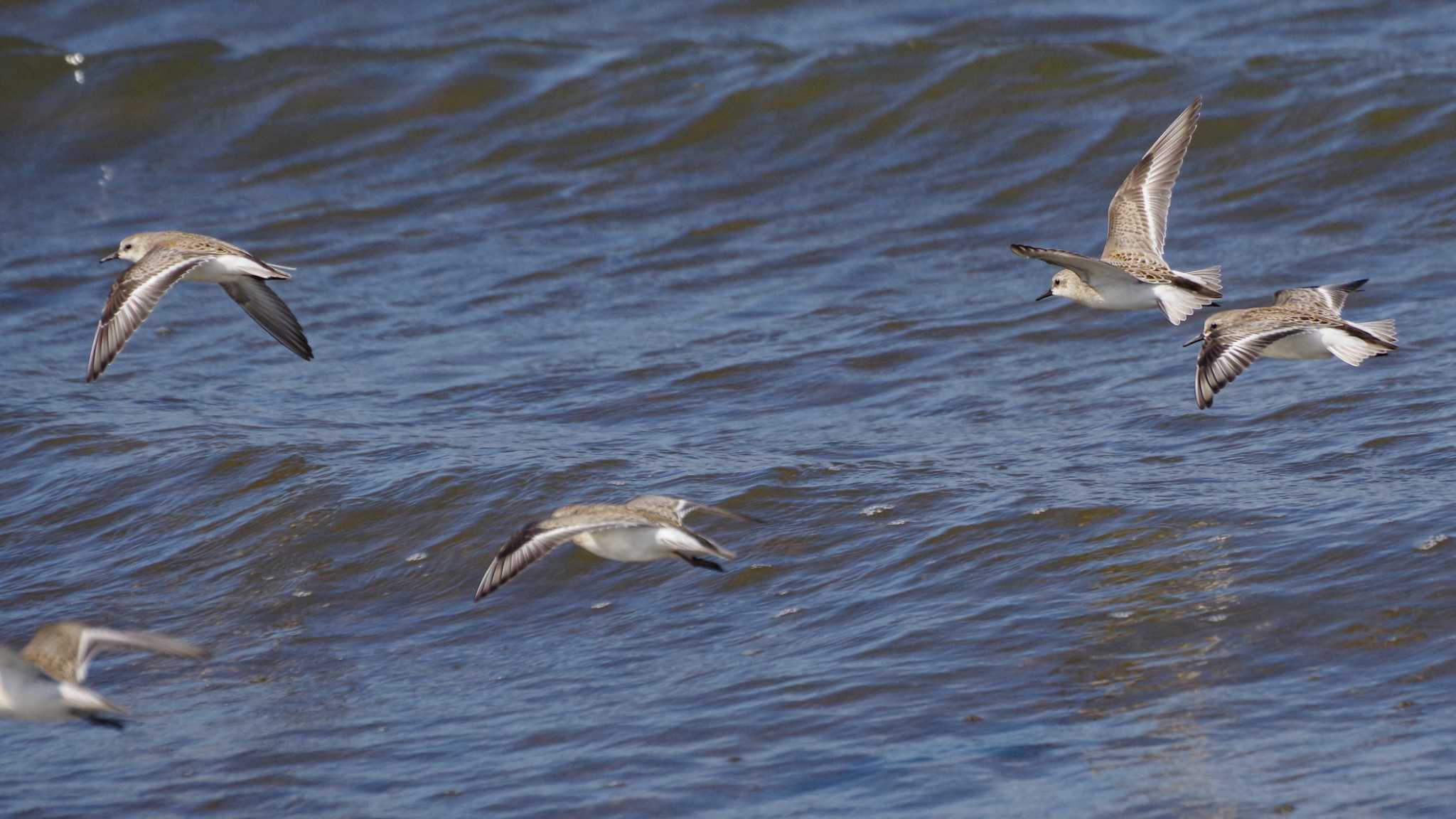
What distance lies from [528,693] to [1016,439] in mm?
2689

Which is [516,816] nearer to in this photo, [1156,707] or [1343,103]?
[1156,707]

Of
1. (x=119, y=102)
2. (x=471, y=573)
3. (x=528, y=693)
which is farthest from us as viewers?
(x=119, y=102)

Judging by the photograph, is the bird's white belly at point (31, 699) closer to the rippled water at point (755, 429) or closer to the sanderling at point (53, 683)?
the sanderling at point (53, 683)

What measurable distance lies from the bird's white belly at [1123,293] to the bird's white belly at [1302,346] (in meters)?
0.73

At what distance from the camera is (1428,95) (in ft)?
36.2

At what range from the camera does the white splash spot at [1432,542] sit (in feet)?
18.5

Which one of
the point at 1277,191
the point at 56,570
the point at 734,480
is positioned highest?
the point at 1277,191

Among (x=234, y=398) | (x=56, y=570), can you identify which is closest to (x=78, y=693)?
(x=56, y=570)

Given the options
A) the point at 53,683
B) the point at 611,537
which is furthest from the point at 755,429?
the point at 53,683

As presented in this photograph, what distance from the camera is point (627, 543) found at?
209 inches

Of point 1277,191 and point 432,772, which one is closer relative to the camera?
point 432,772

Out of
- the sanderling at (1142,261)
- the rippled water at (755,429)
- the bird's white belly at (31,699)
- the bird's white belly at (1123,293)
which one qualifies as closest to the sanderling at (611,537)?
the rippled water at (755,429)

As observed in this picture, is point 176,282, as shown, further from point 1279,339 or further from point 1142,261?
point 1279,339

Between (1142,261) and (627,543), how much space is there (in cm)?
301
